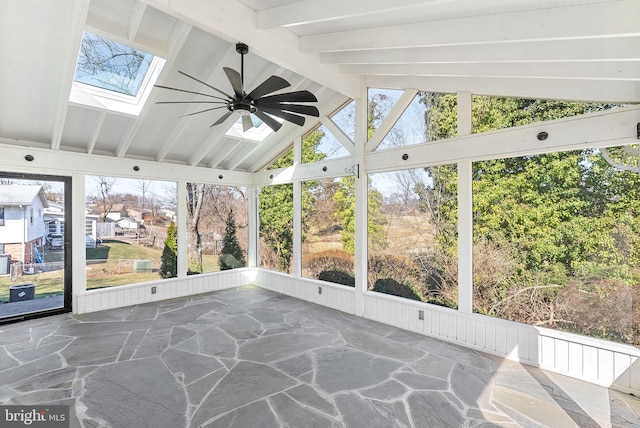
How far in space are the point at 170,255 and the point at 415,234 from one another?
5.46m

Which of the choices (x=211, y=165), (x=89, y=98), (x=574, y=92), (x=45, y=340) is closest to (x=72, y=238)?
(x=45, y=340)

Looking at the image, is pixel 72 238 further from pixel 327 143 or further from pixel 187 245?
pixel 327 143

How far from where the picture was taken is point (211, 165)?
7344mm

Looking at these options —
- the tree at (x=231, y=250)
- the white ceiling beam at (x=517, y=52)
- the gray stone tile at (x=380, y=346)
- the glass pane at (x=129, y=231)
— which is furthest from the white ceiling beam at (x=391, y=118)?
the glass pane at (x=129, y=231)

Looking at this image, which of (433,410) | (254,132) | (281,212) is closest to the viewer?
(433,410)

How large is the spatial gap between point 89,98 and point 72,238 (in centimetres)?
269

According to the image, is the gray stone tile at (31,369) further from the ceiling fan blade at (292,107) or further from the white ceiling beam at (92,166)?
the ceiling fan blade at (292,107)

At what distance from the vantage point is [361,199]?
530 centimetres

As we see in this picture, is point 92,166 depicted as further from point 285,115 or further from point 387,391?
point 387,391

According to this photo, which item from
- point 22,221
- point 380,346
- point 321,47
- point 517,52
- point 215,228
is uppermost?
point 321,47

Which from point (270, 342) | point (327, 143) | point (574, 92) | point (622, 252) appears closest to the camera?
point (622, 252)

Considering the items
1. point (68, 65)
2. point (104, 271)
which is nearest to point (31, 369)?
point (104, 271)

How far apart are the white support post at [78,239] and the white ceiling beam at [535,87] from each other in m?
6.09

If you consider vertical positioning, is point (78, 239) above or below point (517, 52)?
below
